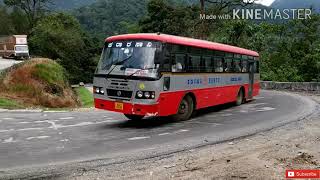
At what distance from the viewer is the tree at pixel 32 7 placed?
83875mm

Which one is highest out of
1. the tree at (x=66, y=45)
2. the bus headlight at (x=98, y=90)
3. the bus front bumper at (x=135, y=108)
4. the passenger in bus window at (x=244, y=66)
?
the tree at (x=66, y=45)

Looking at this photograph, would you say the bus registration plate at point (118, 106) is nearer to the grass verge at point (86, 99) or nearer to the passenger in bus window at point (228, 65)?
the passenger in bus window at point (228, 65)

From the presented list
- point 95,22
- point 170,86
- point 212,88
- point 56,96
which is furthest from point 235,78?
point 95,22

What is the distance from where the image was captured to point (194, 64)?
52.5 feet

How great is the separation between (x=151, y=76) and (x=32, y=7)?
79.2 metres

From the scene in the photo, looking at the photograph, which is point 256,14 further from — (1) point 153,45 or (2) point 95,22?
(2) point 95,22

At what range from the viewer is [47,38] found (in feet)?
217

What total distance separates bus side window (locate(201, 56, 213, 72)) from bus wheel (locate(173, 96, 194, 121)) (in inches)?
66.1

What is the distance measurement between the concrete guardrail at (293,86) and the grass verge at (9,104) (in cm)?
2393

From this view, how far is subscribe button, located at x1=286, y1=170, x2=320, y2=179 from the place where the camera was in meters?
7.30

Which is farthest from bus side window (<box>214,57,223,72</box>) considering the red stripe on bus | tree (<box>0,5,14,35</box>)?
tree (<box>0,5,14,35</box>)

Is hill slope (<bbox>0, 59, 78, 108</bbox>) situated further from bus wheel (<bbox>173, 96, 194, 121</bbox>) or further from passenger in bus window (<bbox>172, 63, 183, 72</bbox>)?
passenger in bus window (<bbox>172, 63, 183, 72</bbox>)

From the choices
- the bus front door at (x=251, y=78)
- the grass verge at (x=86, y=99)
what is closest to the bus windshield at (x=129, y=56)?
→ the bus front door at (x=251, y=78)

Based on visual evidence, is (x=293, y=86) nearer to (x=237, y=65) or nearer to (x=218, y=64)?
(x=237, y=65)
